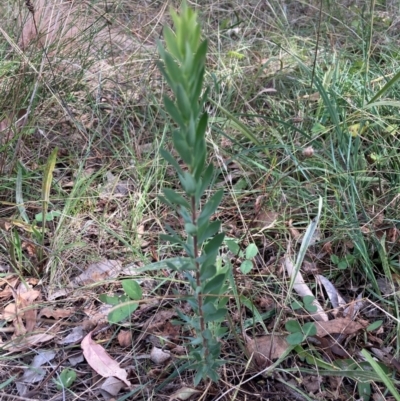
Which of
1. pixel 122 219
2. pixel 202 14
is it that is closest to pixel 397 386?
pixel 122 219

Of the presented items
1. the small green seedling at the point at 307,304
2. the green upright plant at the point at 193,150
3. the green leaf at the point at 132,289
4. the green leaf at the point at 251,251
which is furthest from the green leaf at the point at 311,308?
the green leaf at the point at 132,289

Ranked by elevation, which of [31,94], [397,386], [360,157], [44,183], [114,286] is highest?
[31,94]

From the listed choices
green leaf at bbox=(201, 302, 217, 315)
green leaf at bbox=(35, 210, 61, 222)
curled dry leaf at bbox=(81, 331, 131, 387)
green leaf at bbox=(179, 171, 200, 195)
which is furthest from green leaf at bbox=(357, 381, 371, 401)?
green leaf at bbox=(35, 210, 61, 222)

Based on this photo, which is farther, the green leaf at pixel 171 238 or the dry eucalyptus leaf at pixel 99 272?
the dry eucalyptus leaf at pixel 99 272

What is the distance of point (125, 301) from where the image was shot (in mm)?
1273

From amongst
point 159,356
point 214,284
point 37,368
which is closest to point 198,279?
point 214,284

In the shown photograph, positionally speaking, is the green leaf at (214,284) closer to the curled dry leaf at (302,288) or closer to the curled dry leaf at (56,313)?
the curled dry leaf at (302,288)

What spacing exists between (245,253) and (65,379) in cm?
62

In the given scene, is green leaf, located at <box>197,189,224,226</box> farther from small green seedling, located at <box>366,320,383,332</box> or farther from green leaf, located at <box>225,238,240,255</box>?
small green seedling, located at <box>366,320,383,332</box>

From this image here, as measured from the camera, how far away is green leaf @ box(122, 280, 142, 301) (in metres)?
1.25

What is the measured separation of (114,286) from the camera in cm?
139

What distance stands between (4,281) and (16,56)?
44.9 inches

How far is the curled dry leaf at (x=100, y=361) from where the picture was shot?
46.1 inches

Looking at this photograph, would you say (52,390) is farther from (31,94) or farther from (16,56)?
(16,56)
